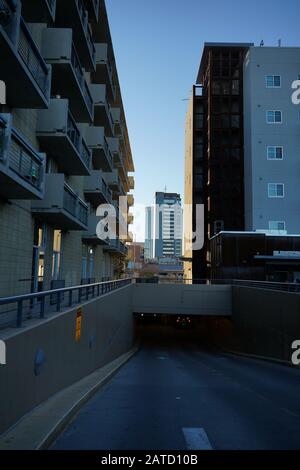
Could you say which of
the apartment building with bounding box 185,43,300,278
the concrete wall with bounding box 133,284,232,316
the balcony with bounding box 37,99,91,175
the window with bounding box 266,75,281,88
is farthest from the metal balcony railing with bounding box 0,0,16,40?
the window with bounding box 266,75,281,88

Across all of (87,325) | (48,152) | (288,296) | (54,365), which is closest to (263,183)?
(288,296)

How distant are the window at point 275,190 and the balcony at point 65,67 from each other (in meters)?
25.1

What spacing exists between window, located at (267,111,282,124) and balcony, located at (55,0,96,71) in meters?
24.7

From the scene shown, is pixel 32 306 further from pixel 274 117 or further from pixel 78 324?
pixel 274 117

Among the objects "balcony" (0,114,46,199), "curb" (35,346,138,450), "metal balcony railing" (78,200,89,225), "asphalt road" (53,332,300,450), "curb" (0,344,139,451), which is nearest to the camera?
"curb" (0,344,139,451)

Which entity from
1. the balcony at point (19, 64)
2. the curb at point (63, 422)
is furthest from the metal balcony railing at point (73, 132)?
the curb at point (63, 422)

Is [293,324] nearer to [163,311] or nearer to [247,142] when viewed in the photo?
[163,311]

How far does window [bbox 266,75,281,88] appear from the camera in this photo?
41094 mm

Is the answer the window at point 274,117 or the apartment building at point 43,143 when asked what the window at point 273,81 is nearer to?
the window at point 274,117

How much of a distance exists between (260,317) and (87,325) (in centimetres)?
1445

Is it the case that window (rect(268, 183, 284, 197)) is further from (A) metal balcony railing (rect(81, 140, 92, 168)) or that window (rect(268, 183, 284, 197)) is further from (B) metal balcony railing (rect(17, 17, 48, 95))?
(B) metal balcony railing (rect(17, 17, 48, 95))

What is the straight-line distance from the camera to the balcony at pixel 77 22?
1683cm

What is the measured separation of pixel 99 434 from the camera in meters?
6.18

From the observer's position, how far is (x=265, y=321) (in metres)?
22.6
